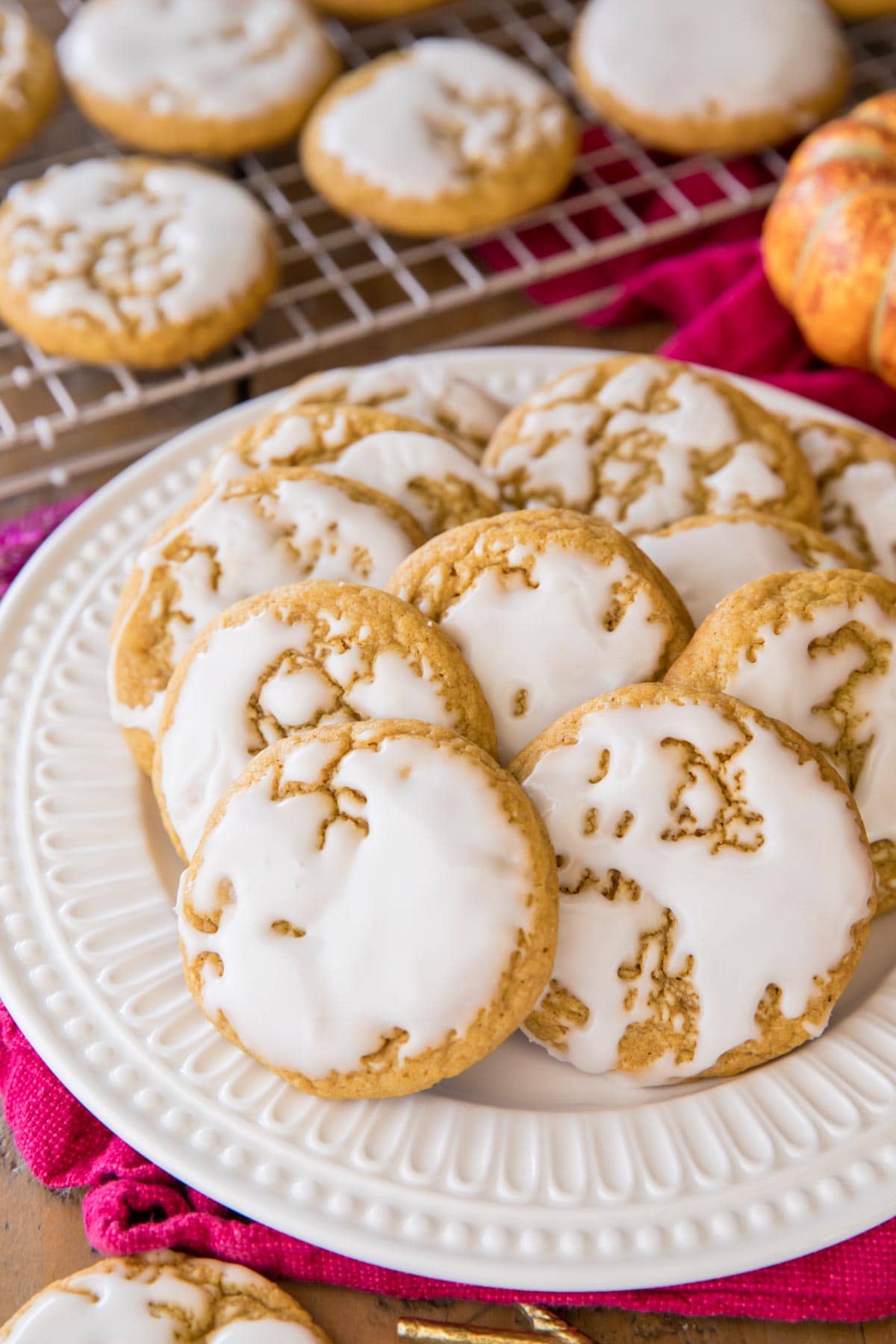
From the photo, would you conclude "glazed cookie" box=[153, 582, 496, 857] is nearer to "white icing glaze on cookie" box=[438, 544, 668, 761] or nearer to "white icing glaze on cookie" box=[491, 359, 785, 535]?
"white icing glaze on cookie" box=[438, 544, 668, 761]

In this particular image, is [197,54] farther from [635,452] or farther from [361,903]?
[361,903]

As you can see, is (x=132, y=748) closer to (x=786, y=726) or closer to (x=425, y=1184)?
(x=425, y=1184)

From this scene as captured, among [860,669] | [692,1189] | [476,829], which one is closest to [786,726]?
[860,669]

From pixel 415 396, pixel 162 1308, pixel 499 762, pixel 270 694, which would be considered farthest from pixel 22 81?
pixel 162 1308

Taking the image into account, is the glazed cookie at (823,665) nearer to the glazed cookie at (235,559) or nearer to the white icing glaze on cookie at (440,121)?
the glazed cookie at (235,559)

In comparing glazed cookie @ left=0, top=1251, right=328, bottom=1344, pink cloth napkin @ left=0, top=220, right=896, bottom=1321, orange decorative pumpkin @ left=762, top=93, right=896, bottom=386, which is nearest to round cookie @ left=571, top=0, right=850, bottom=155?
orange decorative pumpkin @ left=762, top=93, right=896, bottom=386
